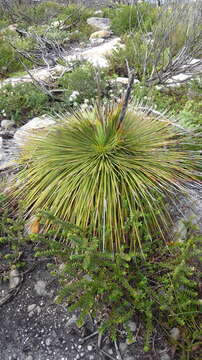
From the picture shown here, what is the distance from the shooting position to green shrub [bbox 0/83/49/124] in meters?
4.20

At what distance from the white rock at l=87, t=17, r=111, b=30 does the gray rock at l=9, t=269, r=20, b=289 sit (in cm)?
1058

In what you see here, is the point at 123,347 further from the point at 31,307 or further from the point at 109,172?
the point at 109,172

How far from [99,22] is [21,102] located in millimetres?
8670

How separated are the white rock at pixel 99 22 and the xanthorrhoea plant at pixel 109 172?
929cm

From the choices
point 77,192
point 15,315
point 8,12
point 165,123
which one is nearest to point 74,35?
point 8,12

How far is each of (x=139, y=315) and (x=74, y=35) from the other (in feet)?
31.8

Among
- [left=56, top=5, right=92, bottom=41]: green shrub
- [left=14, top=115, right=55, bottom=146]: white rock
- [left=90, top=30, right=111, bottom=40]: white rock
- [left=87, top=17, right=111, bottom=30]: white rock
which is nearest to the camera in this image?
[left=14, top=115, right=55, bottom=146]: white rock

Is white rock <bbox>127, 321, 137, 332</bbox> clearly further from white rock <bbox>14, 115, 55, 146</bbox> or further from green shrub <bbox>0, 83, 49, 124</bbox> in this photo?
green shrub <bbox>0, 83, 49, 124</bbox>

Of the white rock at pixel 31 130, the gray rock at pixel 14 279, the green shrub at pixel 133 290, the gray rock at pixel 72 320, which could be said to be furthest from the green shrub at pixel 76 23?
Answer: the gray rock at pixel 72 320

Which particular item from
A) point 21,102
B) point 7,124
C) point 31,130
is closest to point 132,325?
point 31,130

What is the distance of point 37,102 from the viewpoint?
13.9 ft

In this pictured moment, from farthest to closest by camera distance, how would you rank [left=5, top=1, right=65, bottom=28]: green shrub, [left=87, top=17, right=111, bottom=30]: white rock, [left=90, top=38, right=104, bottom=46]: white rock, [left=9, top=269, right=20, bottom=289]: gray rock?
[left=5, top=1, right=65, bottom=28]: green shrub
[left=87, top=17, right=111, bottom=30]: white rock
[left=90, top=38, right=104, bottom=46]: white rock
[left=9, top=269, right=20, bottom=289]: gray rock

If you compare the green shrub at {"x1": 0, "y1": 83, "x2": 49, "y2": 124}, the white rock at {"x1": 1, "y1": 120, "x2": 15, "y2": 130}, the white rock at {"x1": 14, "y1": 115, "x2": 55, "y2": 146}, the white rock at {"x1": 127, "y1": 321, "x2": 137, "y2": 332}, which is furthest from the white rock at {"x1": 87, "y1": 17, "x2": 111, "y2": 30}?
the white rock at {"x1": 127, "y1": 321, "x2": 137, "y2": 332}

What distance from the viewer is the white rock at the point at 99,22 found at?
1087cm
